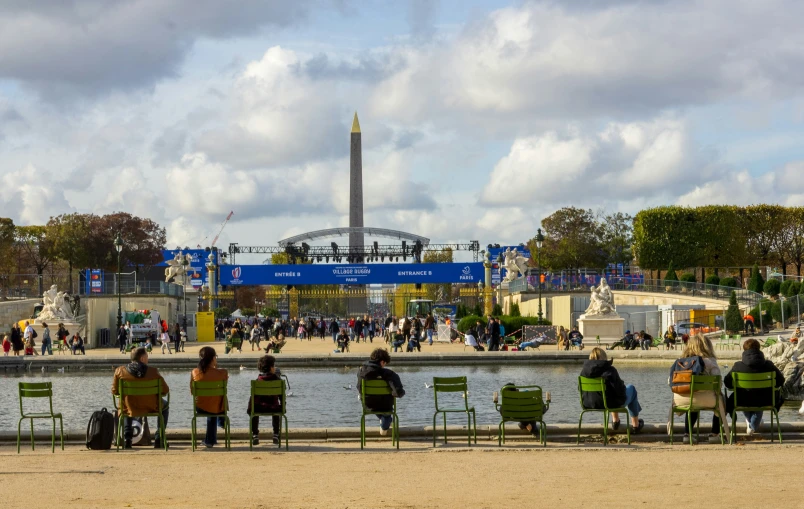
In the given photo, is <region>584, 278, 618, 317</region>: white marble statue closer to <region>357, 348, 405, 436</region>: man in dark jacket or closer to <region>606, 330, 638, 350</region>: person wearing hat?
<region>606, 330, 638, 350</region>: person wearing hat

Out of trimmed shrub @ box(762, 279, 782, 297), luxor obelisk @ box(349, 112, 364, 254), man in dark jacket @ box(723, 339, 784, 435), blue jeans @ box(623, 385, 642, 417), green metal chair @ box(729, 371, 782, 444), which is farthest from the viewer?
luxor obelisk @ box(349, 112, 364, 254)

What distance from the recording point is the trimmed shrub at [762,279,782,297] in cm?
4772

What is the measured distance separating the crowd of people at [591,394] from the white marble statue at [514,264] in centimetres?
4620

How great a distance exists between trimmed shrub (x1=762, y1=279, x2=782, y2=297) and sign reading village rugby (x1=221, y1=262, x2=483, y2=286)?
51.8ft

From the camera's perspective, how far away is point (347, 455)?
11.2 metres

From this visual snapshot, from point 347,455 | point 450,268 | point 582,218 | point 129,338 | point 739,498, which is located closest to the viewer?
point 739,498

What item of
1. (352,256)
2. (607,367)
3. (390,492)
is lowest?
(390,492)

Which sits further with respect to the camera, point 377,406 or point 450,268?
point 450,268

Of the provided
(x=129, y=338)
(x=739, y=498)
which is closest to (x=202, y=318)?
(x=129, y=338)

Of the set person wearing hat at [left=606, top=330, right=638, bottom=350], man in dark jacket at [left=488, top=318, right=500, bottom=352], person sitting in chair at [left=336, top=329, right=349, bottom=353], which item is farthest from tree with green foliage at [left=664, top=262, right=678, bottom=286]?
person sitting in chair at [left=336, top=329, right=349, bottom=353]

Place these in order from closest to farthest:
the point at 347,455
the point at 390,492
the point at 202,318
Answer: the point at 390,492 → the point at 347,455 → the point at 202,318

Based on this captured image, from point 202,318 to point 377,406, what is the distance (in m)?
35.1

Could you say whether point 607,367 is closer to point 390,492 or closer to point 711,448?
point 711,448

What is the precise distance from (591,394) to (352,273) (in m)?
46.9
